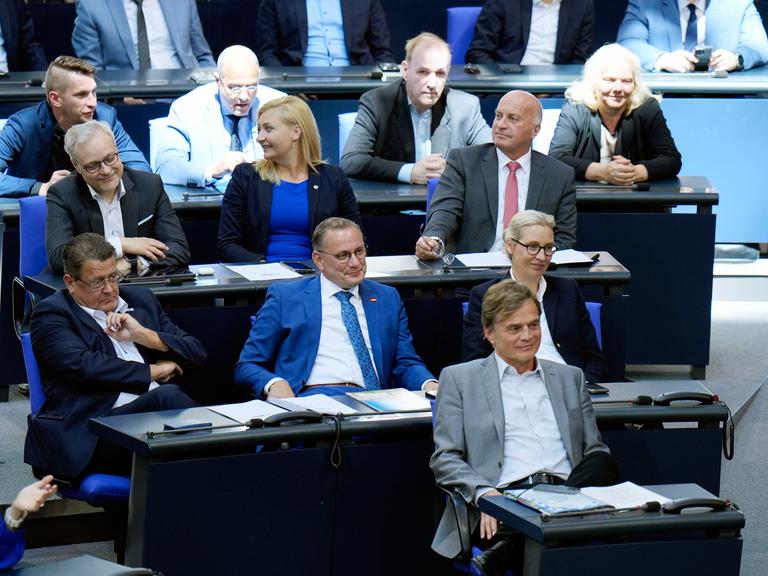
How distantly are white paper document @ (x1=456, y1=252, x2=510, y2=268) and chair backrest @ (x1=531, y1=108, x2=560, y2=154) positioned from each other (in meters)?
1.34

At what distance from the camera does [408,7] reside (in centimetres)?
820

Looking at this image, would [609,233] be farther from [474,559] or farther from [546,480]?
[474,559]

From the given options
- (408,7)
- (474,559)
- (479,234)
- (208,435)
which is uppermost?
(408,7)

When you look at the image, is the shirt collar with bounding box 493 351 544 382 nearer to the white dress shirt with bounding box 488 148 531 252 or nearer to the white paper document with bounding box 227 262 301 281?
the white paper document with bounding box 227 262 301 281

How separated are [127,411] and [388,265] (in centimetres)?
130

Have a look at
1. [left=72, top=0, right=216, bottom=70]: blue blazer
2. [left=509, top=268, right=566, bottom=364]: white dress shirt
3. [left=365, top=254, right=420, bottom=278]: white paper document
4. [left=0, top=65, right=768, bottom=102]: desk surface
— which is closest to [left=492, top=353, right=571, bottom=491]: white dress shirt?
[left=509, top=268, right=566, bottom=364]: white dress shirt

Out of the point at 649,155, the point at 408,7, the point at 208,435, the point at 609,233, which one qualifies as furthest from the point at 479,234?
the point at 408,7

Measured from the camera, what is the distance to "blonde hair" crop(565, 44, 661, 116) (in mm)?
6035

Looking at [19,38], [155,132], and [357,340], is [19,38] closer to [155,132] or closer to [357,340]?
[155,132]

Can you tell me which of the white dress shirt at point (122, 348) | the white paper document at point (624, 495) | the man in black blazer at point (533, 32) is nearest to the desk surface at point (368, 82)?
the man in black blazer at point (533, 32)

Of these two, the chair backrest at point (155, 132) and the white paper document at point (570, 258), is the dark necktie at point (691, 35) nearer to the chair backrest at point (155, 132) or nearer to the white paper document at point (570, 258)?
the white paper document at point (570, 258)

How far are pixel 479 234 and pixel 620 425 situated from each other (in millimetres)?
1564

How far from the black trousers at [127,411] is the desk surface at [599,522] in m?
1.07

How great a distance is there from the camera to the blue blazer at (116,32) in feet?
23.7
